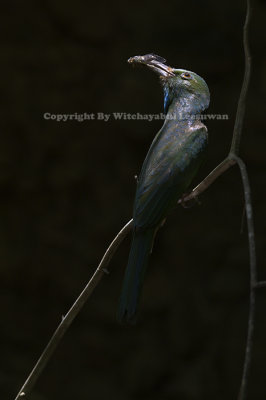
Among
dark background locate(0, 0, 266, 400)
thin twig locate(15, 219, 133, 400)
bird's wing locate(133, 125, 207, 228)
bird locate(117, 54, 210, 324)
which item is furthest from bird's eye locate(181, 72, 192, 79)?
dark background locate(0, 0, 266, 400)

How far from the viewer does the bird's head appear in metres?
2.43

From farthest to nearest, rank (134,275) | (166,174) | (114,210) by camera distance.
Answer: (114,210)
(166,174)
(134,275)

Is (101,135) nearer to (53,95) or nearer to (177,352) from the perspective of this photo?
(53,95)

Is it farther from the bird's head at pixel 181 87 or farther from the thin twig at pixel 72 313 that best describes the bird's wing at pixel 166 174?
the thin twig at pixel 72 313

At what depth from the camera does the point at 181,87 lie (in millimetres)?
2443

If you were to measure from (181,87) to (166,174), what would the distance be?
0.41 m

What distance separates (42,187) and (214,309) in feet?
3.78

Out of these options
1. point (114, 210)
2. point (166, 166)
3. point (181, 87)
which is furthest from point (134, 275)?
point (114, 210)

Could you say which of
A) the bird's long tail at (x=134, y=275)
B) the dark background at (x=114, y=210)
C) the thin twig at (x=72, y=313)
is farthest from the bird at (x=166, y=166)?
the dark background at (x=114, y=210)

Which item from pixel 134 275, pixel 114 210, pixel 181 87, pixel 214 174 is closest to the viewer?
pixel 214 174

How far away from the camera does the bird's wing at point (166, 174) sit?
6.93ft

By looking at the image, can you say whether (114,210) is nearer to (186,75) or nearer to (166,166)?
(186,75)

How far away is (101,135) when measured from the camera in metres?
3.94

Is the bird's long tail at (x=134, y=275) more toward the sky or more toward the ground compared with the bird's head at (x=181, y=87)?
more toward the ground
